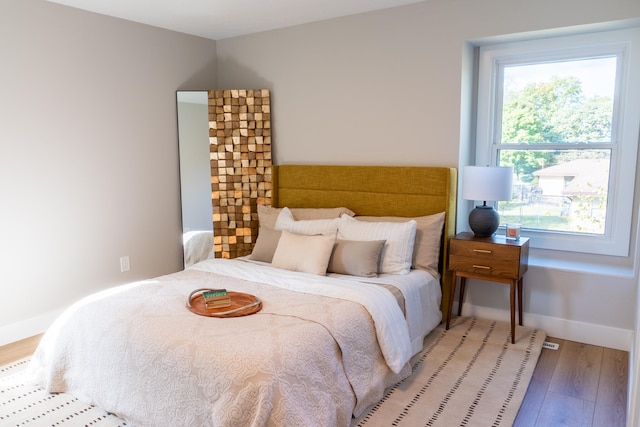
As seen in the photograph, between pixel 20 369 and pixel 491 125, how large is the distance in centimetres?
374

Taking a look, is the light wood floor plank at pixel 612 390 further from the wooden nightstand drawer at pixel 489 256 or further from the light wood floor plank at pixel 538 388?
the wooden nightstand drawer at pixel 489 256

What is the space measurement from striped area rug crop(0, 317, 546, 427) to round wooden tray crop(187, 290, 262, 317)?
2.17ft

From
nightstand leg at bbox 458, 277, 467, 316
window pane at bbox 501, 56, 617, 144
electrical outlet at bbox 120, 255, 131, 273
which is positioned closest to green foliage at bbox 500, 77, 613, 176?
window pane at bbox 501, 56, 617, 144

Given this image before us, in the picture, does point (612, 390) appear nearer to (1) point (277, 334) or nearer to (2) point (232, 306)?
(1) point (277, 334)

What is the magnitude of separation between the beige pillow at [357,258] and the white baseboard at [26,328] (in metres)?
2.20

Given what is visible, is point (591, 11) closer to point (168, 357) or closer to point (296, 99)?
point (296, 99)

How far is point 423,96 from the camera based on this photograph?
3641mm

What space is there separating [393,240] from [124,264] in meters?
2.37

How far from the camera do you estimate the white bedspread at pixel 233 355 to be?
1.96 m

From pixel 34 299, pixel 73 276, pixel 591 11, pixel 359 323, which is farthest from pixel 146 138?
pixel 591 11

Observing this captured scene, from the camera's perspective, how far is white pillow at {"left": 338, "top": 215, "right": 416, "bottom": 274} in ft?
10.7

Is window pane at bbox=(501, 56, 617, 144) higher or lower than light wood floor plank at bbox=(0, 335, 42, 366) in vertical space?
higher

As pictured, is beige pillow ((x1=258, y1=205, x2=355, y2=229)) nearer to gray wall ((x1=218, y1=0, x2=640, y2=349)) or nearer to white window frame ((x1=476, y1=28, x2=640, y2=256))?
gray wall ((x1=218, y1=0, x2=640, y2=349))

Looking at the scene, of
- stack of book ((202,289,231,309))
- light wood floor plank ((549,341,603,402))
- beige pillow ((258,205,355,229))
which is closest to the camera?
stack of book ((202,289,231,309))
